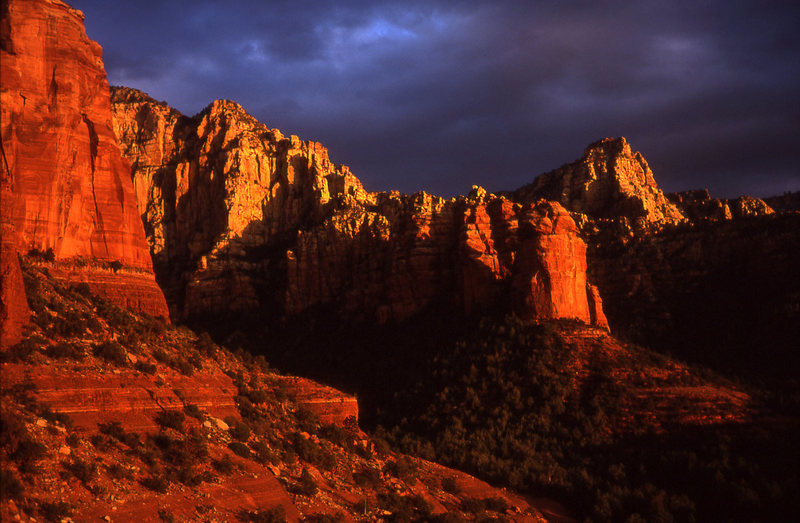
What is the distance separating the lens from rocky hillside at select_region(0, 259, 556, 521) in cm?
2308

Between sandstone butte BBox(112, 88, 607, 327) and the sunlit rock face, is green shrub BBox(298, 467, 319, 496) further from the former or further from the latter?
the sunlit rock face

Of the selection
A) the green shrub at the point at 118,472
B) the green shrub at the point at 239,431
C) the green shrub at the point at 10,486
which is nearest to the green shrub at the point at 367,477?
the green shrub at the point at 239,431

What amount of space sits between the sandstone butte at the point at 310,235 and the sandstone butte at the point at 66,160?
35.7m

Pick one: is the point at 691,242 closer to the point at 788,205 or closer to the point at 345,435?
the point at 345,435

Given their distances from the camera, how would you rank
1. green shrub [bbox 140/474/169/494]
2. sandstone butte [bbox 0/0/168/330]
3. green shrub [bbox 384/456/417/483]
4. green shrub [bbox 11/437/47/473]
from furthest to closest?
1. green shrub [bbox 384/456/417/483]
2. sandstone butte [bbox 0/0/168/330]
3. green shrub [bbox 140/474/169/494]
4. green shrub [bbox 11/437/47/473]

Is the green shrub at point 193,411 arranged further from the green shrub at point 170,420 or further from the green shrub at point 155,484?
the green shrub at point 155,484

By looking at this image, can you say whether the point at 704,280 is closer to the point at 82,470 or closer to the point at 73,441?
the point at 73,441

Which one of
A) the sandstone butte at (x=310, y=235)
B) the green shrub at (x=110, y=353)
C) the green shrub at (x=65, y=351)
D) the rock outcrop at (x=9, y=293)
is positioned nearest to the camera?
the rock outcrop at (x=9, y=293)

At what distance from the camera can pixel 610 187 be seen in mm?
115312

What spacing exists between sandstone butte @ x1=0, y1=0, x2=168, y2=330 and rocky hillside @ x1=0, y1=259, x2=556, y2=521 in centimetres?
261

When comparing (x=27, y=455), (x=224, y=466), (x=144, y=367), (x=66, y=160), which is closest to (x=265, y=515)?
(x=224, y=466)

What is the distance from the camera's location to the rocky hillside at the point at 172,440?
23.1 meters

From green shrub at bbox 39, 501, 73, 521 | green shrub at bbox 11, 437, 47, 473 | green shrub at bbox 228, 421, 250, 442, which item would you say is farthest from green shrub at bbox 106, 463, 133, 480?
green shrub at bbox 228, 421, 250, 442

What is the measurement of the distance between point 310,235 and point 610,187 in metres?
48.3
